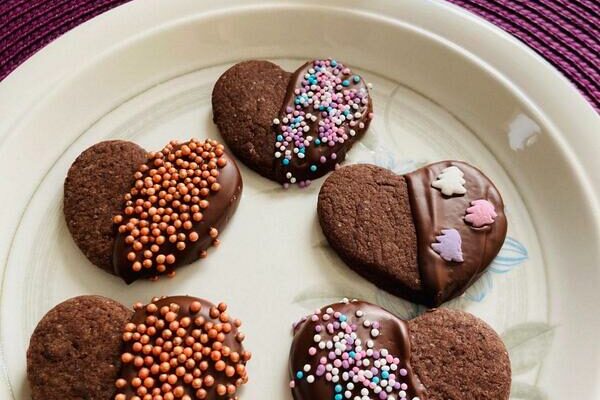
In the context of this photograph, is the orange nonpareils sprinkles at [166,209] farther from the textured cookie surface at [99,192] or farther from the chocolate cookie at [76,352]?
the chocolate cookie at [76,352]

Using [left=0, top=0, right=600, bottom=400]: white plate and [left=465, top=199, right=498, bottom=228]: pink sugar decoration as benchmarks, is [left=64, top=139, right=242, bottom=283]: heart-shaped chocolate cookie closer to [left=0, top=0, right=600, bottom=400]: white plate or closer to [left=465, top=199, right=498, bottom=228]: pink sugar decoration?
[left=0, top=0, right=600, bottom=400]: white plate

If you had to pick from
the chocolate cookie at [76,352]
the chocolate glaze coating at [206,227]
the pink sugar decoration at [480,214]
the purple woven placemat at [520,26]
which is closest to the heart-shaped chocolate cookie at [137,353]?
the chocolate cookie at [76,352]

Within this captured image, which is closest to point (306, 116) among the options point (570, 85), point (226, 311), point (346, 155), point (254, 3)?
point (346, 155)

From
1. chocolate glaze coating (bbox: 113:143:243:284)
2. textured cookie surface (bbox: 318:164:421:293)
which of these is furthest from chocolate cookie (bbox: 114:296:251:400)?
textured cookie surface (bbox: 318:164:421:293)

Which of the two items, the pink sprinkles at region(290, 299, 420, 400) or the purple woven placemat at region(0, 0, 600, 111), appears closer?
the pink sprinkles at region(290, 299, 420, 400)

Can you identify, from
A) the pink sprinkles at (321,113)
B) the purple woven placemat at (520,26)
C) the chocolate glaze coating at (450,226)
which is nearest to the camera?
the chocolate glaze coating at (450,226)

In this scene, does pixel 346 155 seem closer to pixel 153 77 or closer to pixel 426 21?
pixel 426 21
